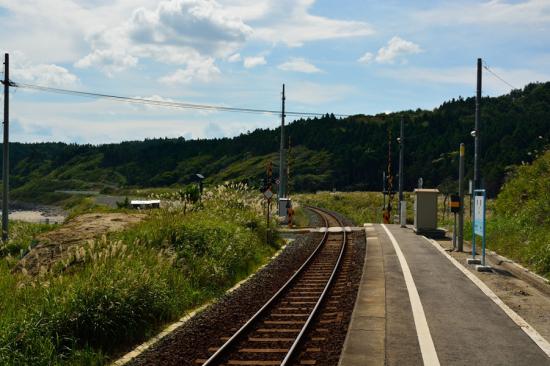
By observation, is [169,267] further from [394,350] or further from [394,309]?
[394,350]

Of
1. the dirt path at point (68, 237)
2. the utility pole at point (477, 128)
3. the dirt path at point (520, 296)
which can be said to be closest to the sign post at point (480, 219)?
the dirt path at point (520, 296)

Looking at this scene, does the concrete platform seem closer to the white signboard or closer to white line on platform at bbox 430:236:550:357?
white line on platform at bbox 430:236:550:357

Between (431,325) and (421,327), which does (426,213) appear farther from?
(421,327)

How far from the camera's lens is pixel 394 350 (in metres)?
8.43

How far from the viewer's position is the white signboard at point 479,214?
51.2ft

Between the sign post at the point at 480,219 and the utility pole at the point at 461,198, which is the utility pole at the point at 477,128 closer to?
the utility pole at the point at 461,198

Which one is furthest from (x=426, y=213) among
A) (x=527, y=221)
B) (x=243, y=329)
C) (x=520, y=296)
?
(x=243, y=329)

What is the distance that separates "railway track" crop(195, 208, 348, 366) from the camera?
28.1 ft

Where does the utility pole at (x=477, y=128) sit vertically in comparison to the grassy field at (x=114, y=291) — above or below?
above

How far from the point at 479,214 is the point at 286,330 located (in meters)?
8.41

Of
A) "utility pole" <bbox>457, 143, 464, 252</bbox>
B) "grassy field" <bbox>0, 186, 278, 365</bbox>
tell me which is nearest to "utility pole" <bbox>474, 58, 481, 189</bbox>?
"utility pole" <bbox>457, 143, 464, 252</bbox>

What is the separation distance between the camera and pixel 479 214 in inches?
633

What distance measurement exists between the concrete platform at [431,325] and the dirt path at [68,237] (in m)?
7.21

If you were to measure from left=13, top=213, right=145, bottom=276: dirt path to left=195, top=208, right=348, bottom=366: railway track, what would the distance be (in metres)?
5.06
